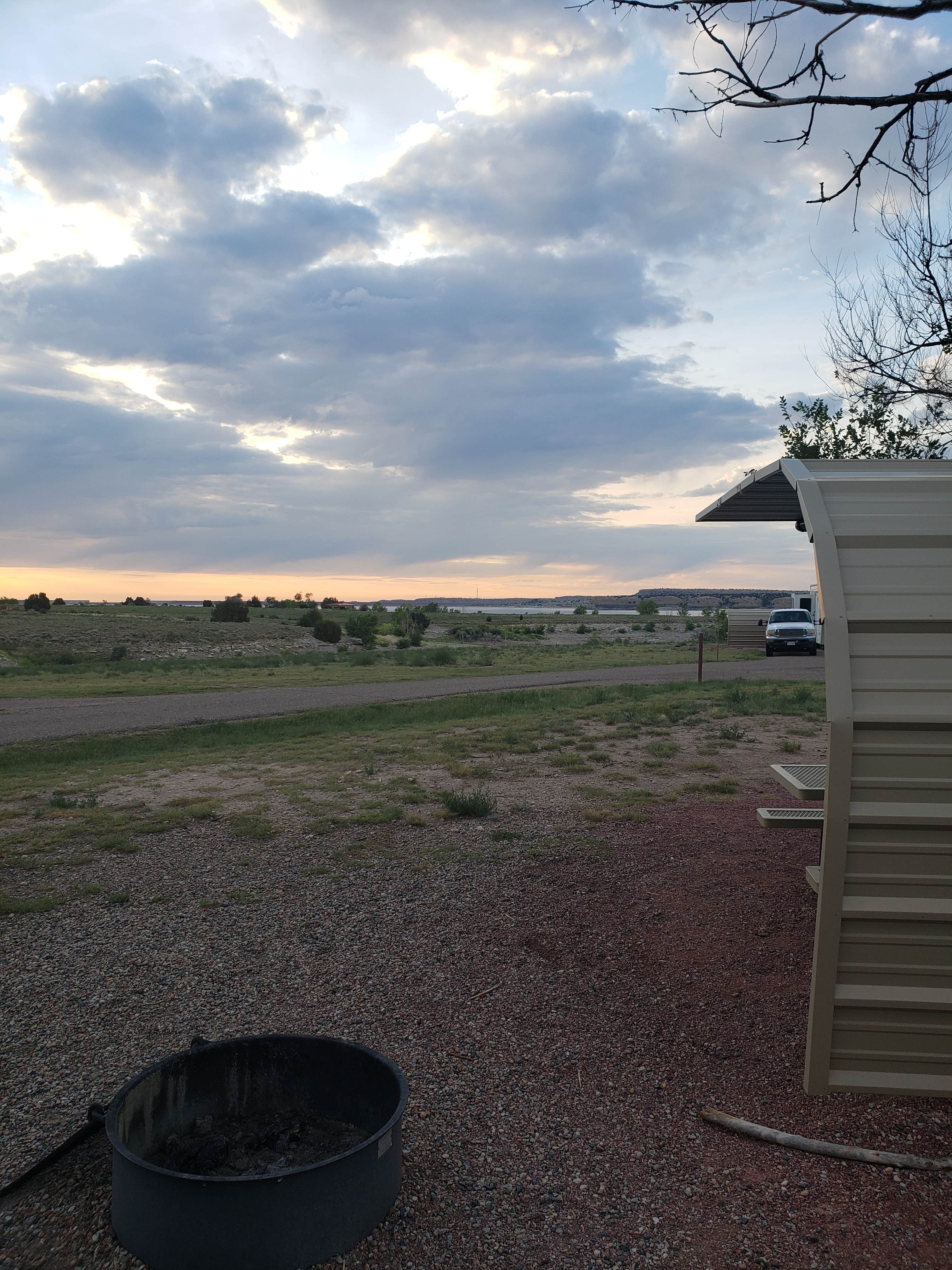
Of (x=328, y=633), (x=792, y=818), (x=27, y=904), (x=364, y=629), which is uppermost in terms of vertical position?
(x=364, y=629)

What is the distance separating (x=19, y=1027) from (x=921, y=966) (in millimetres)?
3886

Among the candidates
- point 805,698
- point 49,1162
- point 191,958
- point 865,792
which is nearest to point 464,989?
point 191,958

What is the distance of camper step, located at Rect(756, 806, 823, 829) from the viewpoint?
14.6 ft

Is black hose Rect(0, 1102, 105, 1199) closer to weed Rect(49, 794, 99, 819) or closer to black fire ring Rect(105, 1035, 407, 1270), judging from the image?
black fire ring Rect(105, 1035, 407, 1270)

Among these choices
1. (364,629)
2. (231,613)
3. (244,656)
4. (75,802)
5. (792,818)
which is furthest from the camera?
(231,613)

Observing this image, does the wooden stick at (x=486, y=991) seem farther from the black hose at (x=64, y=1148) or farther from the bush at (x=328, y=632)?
the bush at (x=328, y=632)

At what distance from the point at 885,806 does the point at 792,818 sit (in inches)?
62.0

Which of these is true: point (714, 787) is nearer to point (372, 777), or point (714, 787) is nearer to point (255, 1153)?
point (372, 777)

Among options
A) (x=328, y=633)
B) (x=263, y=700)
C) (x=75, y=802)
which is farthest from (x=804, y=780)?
(x=328, y=633)

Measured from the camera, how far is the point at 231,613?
66000 mm

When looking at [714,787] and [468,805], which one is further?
[714,787]

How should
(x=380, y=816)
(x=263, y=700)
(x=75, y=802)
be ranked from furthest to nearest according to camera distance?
(x=263, y=700), (x=75, y=802), (x=380, y=816)

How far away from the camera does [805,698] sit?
15508mm

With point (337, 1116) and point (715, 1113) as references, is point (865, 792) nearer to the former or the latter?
point (715, 1113)
